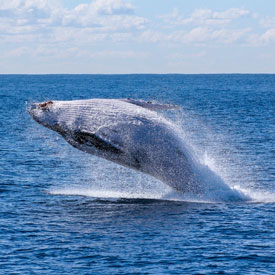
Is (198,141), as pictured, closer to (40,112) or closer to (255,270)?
(40,112)

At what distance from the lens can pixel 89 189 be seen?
3338 cm

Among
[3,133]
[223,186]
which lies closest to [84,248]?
[223,186]

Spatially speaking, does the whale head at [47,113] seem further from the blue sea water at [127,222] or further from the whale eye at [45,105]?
the blue sea water at [127,222]

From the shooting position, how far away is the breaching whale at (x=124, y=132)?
25.7 m

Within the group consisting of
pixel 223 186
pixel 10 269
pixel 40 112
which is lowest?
pixel 10 269

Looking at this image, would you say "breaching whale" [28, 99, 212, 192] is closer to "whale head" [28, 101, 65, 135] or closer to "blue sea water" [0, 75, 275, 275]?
"whale head" [28, 101, 65, 135]

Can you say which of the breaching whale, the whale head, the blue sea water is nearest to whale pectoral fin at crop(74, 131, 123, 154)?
the breaching whale

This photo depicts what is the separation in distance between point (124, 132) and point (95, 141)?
1.16 meters

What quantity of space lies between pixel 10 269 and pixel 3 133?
1641 inches

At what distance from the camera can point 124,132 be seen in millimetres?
25922

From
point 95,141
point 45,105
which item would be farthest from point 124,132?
point 45,105

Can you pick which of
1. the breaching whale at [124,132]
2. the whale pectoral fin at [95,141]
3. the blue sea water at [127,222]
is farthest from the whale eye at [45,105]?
the whale pectoral fin at [95,141]

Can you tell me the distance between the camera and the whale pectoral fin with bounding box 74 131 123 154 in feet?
84.8

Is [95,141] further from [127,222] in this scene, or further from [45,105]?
[127,222]
